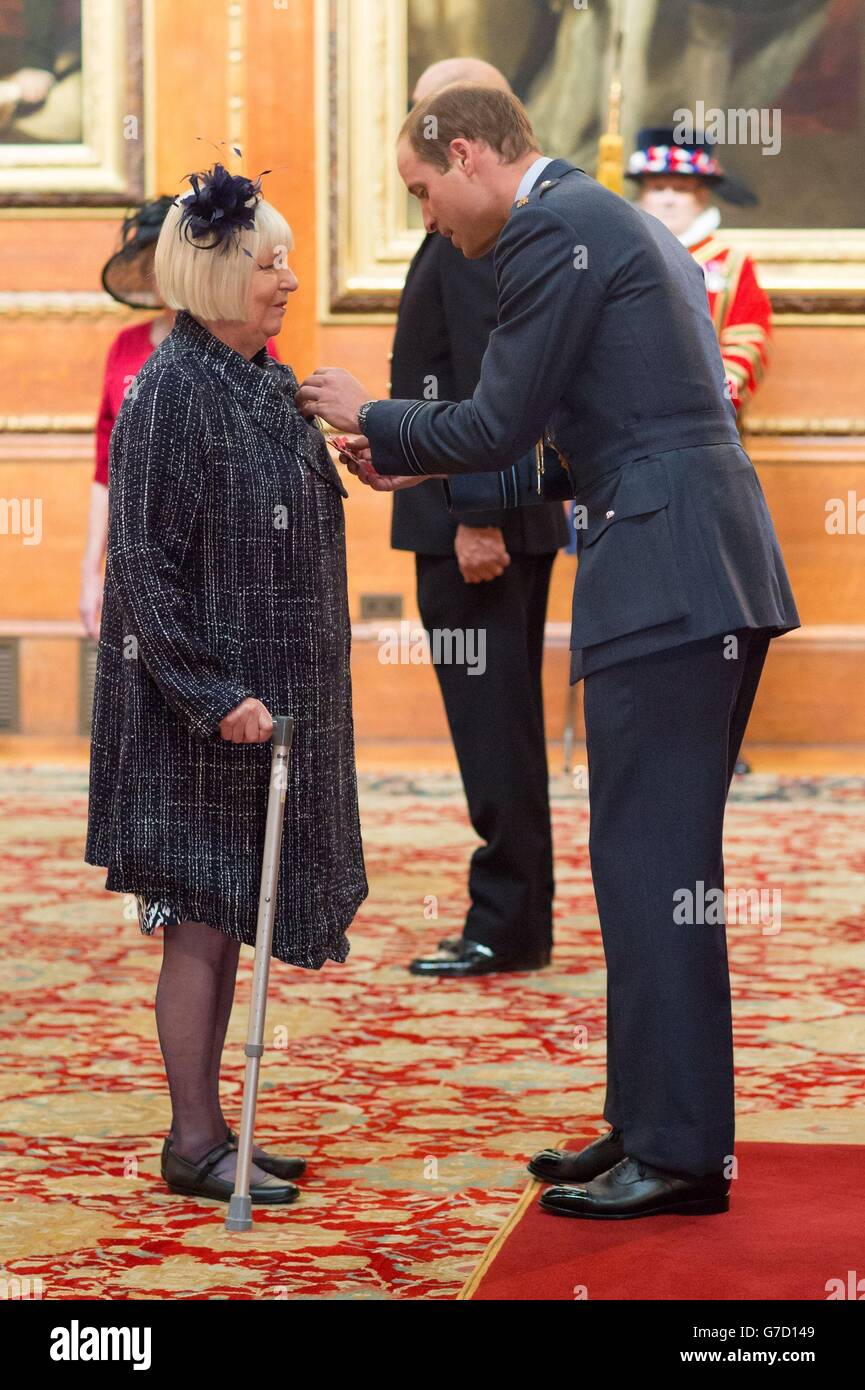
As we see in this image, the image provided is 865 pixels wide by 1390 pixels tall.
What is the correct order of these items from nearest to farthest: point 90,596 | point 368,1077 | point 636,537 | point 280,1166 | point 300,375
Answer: point 636,537, point 280,1166, point 368,1077, point 90,596, point 300,375

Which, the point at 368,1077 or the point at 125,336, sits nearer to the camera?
the point at 368,1077

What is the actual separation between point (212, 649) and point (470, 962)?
191 cm

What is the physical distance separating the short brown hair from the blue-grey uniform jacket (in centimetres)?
8

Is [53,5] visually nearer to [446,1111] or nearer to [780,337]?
[780,337]

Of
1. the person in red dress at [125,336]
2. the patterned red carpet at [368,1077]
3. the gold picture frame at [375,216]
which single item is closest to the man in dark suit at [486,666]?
the patterned red carpet at [368,1077]

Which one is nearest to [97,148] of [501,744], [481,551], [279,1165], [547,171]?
[481,551]

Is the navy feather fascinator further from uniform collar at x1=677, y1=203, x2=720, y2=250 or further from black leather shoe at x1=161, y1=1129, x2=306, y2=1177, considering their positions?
uniform collar at x1=677, y1=203, x2=720, y2=250

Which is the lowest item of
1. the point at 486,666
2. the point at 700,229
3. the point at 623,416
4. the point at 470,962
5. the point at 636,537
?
the point at 470,962

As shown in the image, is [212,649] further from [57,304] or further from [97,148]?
[97,148]

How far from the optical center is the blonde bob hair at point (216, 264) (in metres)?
2.93

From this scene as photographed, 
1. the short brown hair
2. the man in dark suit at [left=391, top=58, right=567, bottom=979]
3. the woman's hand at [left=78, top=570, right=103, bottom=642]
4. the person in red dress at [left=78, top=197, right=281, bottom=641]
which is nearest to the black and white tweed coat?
the short brown hair

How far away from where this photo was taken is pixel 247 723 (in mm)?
2850

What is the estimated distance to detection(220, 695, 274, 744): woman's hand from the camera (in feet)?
9.34
